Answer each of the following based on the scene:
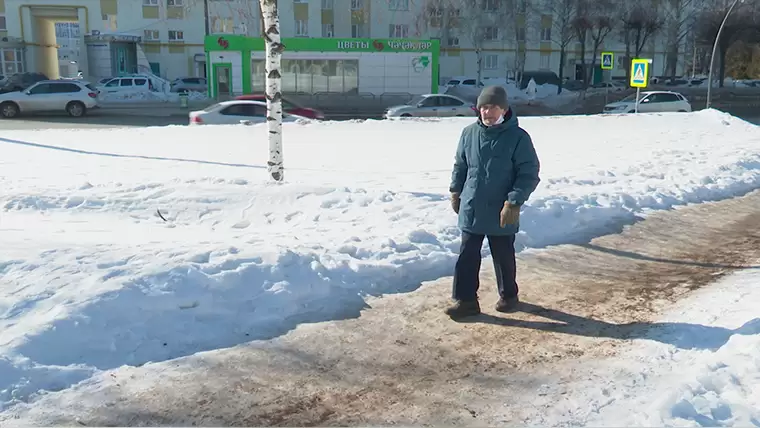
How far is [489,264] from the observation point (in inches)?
245

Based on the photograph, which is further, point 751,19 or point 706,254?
point 751,19

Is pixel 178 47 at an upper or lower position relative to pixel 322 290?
upper

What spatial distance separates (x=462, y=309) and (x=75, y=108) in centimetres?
2763

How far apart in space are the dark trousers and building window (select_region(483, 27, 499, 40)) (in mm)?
50596

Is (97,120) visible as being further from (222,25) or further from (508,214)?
(508,214)

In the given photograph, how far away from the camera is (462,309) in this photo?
492 cm

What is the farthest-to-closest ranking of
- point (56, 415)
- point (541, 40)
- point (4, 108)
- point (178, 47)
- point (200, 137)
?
point (541, 40), point (178, 47), point (4, 108), point (200, 137), point (56, 415)

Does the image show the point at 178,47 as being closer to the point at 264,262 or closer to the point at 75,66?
the point at 75,66

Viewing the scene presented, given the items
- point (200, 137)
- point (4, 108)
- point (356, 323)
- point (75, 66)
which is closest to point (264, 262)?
point (356, 323)

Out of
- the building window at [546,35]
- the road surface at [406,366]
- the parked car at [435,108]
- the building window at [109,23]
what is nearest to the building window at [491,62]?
the building window at [546,35]

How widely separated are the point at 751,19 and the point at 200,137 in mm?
46767

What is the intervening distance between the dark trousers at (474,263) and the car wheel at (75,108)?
27311 millimetres


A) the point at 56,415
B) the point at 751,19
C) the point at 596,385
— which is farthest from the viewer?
the point at 751,19

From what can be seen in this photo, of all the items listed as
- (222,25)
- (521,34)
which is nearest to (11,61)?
(222,25)
